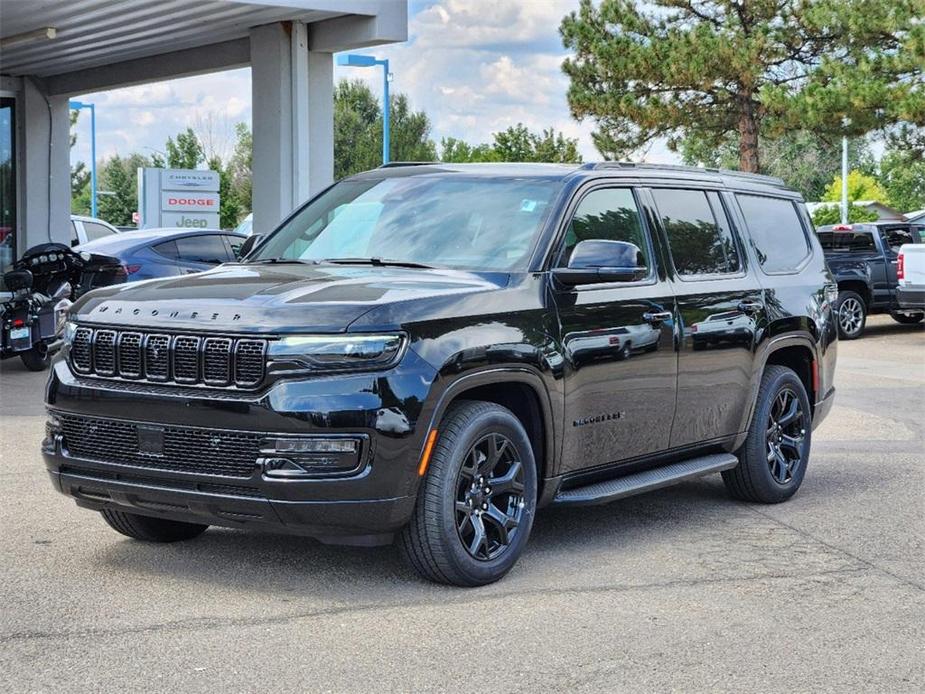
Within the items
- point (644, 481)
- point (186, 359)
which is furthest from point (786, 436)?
point (186, 359)

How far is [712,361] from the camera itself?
730 cm

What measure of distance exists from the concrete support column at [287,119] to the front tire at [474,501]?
38.1 feet

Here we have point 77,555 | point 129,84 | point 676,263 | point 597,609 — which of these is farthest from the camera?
point 129,84

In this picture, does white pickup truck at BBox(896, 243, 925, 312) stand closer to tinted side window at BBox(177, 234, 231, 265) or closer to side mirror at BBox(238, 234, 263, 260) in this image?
tinted side window at BBox(177, 234, 231, 265)

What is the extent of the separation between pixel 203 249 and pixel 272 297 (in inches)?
472

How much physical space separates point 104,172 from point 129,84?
8035 centimetres

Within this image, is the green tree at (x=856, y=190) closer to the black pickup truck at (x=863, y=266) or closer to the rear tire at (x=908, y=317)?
the rear tire at (x=908, y=317)

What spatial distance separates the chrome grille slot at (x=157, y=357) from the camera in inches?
219

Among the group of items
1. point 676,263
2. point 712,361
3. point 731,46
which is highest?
point 731,46

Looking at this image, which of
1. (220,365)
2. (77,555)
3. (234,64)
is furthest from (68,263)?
(220,365)

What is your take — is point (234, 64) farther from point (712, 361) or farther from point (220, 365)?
point (220, 365)

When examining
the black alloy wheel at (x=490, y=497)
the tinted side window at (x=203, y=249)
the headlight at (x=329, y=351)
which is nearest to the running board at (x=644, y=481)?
the black alloy wheel at (x=490, y=497)

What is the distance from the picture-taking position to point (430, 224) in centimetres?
671

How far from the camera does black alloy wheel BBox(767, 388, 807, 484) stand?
26.2 feet
